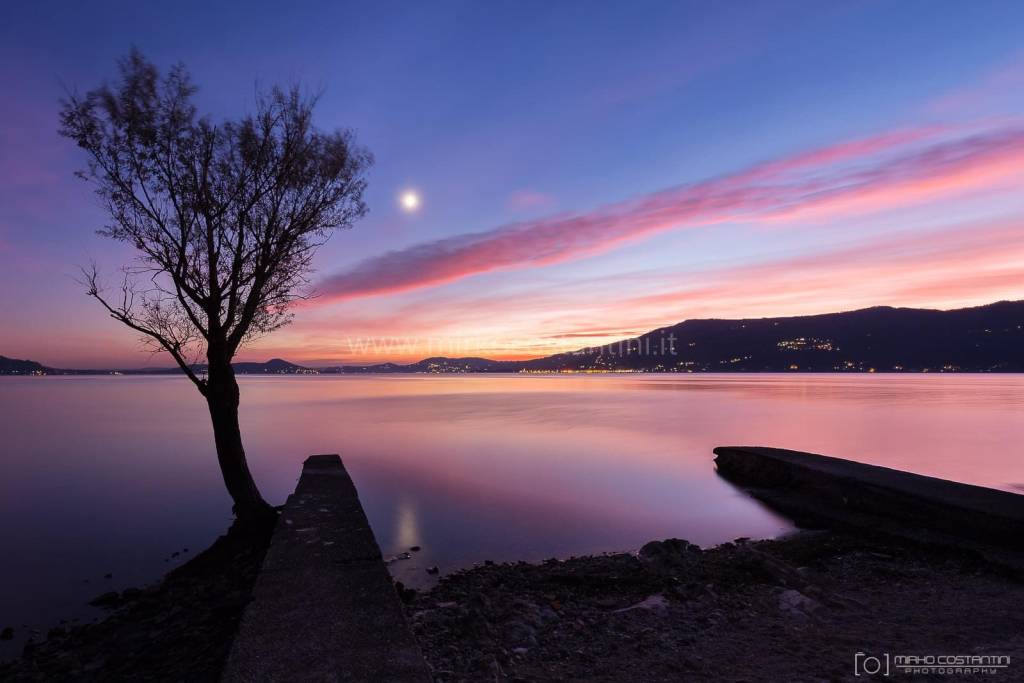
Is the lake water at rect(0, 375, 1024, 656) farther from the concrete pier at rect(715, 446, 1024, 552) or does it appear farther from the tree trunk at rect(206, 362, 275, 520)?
the tree trunk at rect(206, 362, 275, 520)

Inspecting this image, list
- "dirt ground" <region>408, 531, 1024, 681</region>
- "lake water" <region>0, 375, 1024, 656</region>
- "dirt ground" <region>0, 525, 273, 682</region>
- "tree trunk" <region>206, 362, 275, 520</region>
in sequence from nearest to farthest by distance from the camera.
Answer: "dirt ground" <region>408, 531, 1024, 681</region> → "dirt ground" <region>0, 525, 273, 682</region> → "tree trunk" <region>206, 362, 275, 520</region> → "lake water" <region>0, 375, 1024, 656</region>

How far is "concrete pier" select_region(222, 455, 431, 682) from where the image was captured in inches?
200

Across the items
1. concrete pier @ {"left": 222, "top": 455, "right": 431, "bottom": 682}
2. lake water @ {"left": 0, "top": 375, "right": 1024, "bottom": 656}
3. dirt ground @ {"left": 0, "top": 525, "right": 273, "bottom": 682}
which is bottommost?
lake water @ {"left": 0, "top": 375, "right": 1024, "bottom": 656}

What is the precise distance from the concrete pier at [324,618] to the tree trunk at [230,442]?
4173 mm

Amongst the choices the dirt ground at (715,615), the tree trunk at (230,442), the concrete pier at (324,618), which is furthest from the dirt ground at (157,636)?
the dirt ground at (715,615)

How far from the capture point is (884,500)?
1318 centimetres

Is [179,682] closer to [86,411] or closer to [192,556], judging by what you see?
[192,556]

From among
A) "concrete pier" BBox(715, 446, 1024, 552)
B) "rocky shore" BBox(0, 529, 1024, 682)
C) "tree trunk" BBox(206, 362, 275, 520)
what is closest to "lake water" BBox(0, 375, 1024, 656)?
"concrete pier" BBox(715, 446, 1024, 552)

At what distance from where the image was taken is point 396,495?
785 inches

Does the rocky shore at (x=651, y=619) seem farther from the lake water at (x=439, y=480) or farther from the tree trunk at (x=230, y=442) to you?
the lake water at (x=439, y=480)

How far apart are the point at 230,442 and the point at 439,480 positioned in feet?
37.0

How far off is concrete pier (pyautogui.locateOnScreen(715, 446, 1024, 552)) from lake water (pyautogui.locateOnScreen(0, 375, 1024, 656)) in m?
1.29

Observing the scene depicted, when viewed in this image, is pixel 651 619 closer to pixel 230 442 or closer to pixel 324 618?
pixel 324 618

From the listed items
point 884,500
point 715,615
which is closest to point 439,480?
point 884,500
